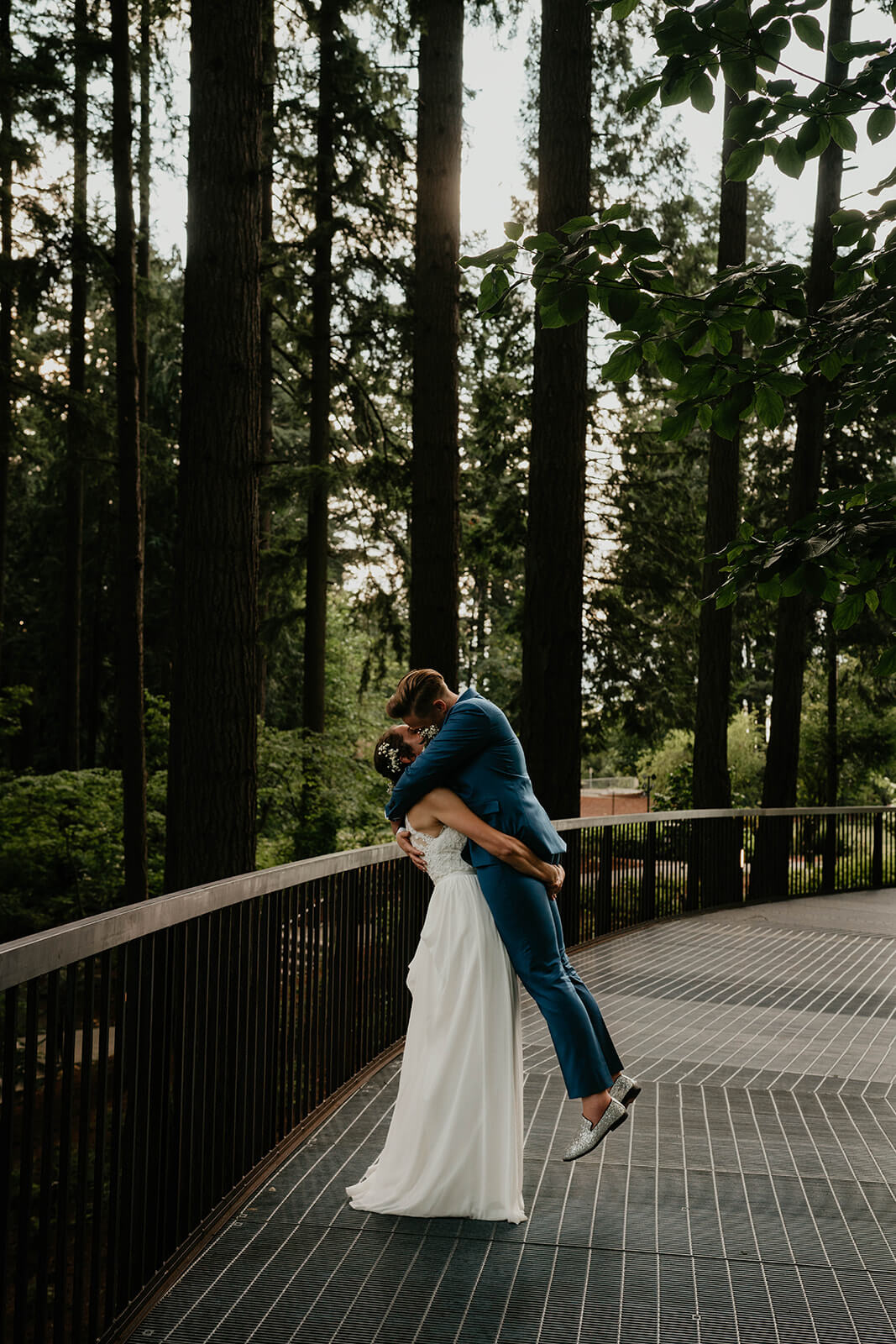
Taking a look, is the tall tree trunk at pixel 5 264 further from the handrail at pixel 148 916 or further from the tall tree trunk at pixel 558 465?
the handrail at pixel 148 916

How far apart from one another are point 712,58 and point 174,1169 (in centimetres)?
371

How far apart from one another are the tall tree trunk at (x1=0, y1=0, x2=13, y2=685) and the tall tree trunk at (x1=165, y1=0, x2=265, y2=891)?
6578mm

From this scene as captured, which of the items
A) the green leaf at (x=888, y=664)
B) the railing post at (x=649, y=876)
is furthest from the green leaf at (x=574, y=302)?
the railing post at (x=649, y=876)

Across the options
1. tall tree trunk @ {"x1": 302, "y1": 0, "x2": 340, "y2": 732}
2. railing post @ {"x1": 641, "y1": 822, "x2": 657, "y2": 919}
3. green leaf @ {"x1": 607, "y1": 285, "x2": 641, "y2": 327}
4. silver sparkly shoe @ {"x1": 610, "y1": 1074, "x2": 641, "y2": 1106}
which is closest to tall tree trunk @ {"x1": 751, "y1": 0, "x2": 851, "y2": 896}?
railing post @ {"x1": 641, "y1": 822, "x2": 657, "y2": 919}

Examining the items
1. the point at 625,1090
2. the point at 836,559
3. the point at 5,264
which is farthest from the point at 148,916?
the point at 5,264

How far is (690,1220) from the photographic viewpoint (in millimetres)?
4059

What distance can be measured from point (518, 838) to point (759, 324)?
194 centimetres

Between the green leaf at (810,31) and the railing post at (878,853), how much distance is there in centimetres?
1407

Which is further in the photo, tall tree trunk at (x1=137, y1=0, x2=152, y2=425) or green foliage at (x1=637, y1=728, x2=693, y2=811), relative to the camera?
green foliage at (x1=637, y1=728, x2=693, y2=811)

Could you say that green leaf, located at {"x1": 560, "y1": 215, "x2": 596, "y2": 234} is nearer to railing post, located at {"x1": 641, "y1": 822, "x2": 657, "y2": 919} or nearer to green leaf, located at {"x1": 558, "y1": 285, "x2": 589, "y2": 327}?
green leaf, located at {"x1": 558, "y1": 285, "x2": 589, "y2": 327}

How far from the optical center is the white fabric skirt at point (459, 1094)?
4.01m

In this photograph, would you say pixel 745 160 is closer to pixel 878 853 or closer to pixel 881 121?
pixel 881 121

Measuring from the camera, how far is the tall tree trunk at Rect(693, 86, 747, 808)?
53.6 feet

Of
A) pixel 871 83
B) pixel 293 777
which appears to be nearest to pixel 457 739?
pixel 871 83
